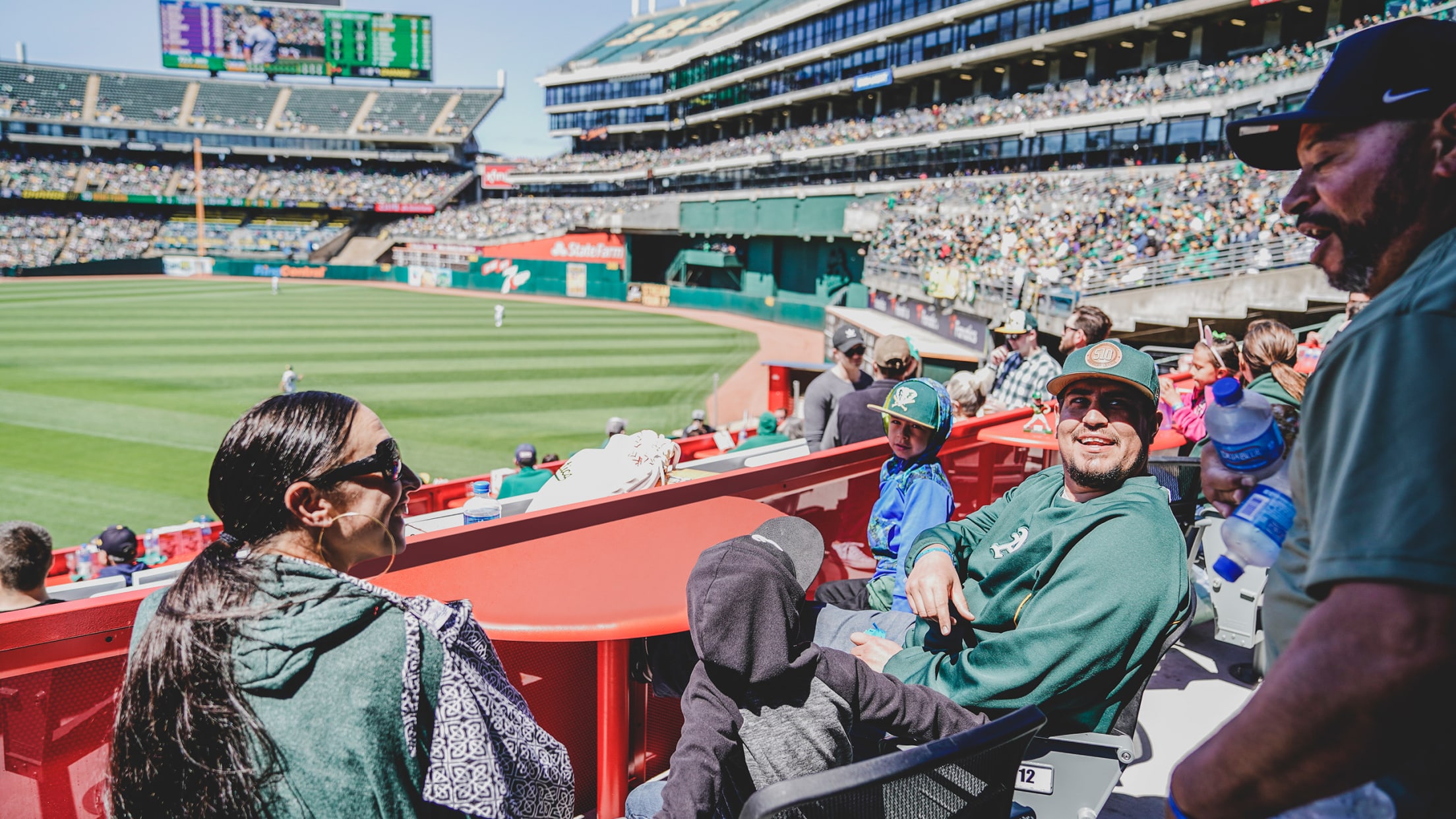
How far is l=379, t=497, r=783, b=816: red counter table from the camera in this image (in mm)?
2250

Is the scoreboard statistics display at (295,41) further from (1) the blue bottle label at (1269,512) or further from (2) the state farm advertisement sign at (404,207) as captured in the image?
(1) the blue bottle label at (1269,512)

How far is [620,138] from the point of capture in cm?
6862

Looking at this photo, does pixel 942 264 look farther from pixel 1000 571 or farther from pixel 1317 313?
pixel 1000 571

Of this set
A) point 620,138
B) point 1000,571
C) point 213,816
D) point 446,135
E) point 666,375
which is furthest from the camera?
point 446,135

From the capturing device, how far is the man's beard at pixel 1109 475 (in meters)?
2.52

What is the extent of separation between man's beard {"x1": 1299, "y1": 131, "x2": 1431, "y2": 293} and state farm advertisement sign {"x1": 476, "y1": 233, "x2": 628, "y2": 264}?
52895 mm

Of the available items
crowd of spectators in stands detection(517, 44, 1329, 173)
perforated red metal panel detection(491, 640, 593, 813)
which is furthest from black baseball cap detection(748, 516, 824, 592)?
crowd of spectators in stands detection(517, 44, 1329, 173)

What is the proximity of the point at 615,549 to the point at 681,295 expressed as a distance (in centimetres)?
4309

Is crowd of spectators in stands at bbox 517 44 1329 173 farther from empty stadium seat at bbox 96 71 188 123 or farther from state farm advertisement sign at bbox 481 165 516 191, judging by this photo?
empty stadium seat at bbox 96 71 188 123

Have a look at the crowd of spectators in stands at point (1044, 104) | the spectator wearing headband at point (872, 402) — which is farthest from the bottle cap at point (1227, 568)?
the crowd of spectators in stands at point (1044, 104)

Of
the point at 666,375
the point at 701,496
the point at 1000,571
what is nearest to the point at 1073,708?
the point at 1000,571

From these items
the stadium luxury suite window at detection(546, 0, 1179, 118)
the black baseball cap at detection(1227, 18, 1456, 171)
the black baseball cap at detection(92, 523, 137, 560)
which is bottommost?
the black baseball cap at detection(92, 523, 137, 560)

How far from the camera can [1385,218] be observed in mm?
1241

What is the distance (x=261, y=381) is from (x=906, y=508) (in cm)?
2007
